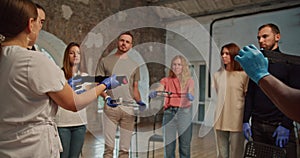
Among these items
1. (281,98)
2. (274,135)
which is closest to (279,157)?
(274,135)

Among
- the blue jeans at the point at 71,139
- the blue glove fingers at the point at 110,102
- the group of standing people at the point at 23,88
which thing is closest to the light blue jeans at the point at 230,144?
the blue glove fingers at the point at 110,102

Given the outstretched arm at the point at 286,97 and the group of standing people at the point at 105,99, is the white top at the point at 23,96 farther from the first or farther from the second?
the outstretched arm at the point at 286,97

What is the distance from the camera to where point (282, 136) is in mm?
1532

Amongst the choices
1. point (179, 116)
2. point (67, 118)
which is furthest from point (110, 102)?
point (179, 116)

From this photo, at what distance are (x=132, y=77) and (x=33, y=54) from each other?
1.22 metres

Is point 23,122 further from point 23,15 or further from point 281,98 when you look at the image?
point 281,98

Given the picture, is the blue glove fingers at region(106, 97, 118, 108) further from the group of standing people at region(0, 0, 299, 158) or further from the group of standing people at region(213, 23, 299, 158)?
the group of standing people at region(213, 23, 299, 158)

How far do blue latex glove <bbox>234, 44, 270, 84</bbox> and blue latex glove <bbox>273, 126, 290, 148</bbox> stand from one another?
84 centimetres


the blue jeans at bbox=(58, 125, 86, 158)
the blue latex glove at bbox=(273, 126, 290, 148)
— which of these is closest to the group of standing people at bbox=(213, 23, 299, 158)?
the blue latex glove at bbox=(273, 126, 290, 148)

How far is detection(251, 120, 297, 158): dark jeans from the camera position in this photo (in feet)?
5.04

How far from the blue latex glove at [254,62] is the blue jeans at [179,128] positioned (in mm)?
1354

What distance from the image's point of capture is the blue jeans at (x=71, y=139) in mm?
1571

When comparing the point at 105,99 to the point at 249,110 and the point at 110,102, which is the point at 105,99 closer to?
the point at 110,102

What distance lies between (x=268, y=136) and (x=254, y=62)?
2.99 ft
